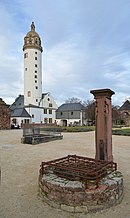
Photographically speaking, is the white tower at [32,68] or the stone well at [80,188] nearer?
the stone well at [80,188]

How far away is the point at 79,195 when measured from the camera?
3752mm

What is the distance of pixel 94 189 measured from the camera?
385 cm

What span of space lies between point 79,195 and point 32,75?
42458 millimetres

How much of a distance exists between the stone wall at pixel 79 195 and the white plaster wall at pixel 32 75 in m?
41.7

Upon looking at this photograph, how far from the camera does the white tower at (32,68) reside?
44.4 metres

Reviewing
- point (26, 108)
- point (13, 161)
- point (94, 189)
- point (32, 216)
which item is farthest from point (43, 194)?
point (26, 108)

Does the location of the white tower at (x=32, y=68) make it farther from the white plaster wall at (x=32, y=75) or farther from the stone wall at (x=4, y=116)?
the stone wall at (x=4, y=116)

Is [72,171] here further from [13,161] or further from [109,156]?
[13,161]

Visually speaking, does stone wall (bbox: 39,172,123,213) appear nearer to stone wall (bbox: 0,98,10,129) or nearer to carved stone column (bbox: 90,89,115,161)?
carved stone column (bbox: 90,89,115,161)

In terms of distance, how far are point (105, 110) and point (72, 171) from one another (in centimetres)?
225

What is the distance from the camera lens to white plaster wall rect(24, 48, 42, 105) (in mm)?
44344

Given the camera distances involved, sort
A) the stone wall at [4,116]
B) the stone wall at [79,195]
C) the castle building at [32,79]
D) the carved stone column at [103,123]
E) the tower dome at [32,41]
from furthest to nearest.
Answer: the tower dome at [32,41] < the castle building at [32,79] < the stone wall at [4,116] < the carved stone column at [103,123] < the stone wall at [79,195]

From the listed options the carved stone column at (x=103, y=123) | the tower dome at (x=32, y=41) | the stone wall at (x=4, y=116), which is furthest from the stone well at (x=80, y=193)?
the tower dome at (x=32, y=41)

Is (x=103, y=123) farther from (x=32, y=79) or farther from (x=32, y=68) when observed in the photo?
(x=32, y=68)
